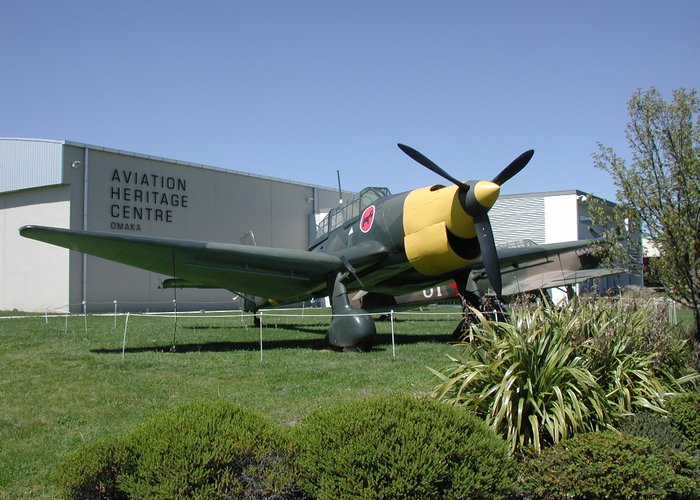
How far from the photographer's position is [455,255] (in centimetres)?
1270

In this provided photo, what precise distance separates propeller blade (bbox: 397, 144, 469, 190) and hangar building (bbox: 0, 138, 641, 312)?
738 inches

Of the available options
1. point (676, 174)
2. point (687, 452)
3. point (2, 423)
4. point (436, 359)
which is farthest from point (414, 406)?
point (436, 359)

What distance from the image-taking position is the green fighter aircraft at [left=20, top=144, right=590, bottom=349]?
11938 millimetres

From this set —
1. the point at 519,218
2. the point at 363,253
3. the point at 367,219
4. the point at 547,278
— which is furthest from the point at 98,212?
the point at 519,218

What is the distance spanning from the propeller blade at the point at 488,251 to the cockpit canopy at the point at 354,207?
3241 millimetres

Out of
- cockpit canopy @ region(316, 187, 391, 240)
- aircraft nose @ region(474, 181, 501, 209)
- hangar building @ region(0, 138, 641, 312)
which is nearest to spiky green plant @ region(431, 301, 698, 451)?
aircraft nose @ region(474, 181, 501, 209)

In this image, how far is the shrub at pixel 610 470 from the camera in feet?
13.3

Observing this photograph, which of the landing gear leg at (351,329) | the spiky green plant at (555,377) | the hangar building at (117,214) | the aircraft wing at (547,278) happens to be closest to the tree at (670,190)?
the spiky green plant at (555,377)

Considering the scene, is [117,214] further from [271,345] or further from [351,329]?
[351,329]

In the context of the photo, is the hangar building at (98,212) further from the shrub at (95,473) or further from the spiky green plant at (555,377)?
the spiky green plant at (555,377)

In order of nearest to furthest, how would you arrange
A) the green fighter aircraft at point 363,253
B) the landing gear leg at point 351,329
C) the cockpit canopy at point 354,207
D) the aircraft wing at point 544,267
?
the green fighter aircraft at point 363,253
the landing gear leg at point 351,329
the cockpit canopy at point 354,207
the aircraft wing at point 544,267

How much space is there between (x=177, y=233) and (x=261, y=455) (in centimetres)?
3127

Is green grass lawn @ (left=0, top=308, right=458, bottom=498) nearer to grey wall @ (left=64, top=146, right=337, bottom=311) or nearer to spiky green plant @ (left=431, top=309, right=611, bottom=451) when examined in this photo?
spiky green plant @ (left=431, top=309, right=611, bottom=451)

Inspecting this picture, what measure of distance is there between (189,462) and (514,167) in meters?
9.40
